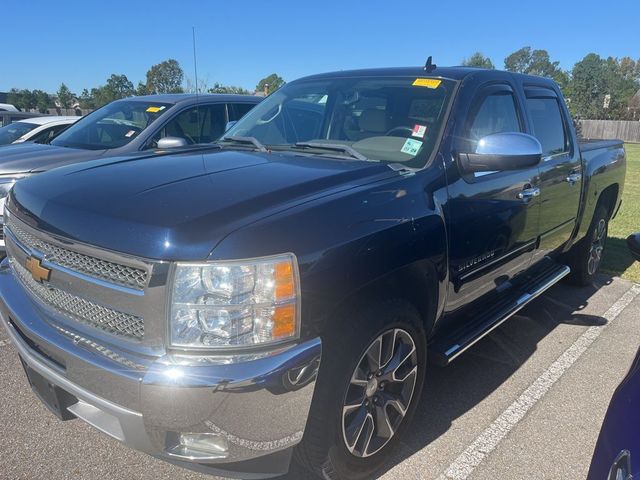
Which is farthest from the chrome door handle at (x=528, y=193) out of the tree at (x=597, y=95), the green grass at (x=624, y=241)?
the tree at (x=597, y=95)

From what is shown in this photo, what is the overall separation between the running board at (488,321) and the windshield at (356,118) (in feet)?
3.45

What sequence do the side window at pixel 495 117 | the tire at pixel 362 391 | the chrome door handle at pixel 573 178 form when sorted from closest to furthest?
1. the tire at pixel 362 391
2. the side window at pixel 495 117
3. the chrome door handle at pixel 573 178

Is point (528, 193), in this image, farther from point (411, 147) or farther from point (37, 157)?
point (37, 157)

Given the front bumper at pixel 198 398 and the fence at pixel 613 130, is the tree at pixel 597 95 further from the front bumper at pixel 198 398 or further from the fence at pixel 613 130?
the front bumper at pixel 198 398

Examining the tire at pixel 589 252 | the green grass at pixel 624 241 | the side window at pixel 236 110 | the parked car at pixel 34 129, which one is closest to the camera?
the tire at pixel 589 252

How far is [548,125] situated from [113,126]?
4.66 m

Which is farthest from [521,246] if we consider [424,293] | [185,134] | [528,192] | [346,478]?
[185,134]

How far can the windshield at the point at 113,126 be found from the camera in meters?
6.05

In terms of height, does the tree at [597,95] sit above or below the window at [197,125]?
above

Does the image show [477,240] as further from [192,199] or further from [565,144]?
[565,144]

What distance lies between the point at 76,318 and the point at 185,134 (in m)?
4.37

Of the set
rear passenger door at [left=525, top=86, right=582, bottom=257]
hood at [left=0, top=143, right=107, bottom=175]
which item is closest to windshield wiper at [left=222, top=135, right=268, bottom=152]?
rear passenger door at [left=525, top=86, right=582, bottom=257]

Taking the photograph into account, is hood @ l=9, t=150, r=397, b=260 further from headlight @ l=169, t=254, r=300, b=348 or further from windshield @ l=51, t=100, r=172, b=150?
windshield @ l=51, t=100, r=172, b=150

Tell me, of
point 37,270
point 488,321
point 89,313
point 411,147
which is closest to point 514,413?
point 488,321
